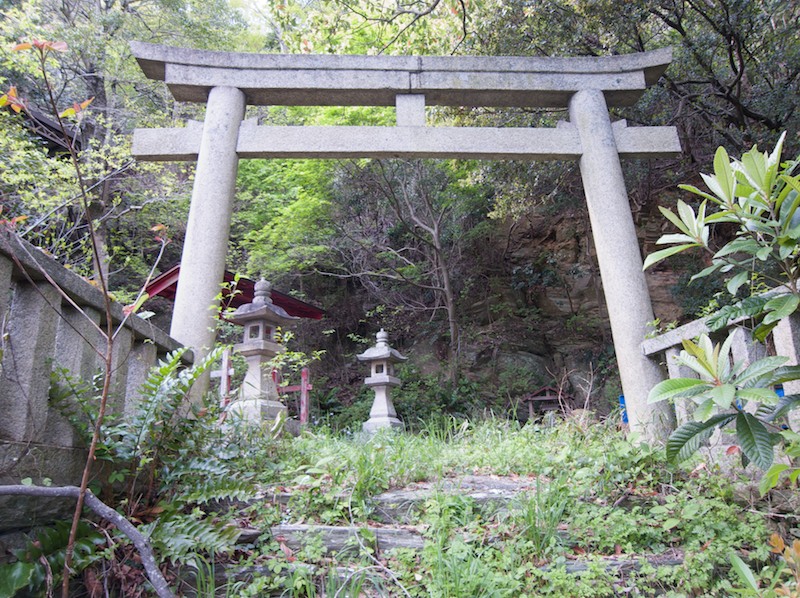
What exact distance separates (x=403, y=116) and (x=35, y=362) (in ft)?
13.8

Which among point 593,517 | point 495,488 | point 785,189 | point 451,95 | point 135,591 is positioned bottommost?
point 135,591

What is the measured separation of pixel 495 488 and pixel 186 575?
72.9 inches

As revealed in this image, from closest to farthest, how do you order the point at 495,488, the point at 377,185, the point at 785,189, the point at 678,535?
the point at 785,189
the point at 678,535
the point at 495,488
the point at 377,185

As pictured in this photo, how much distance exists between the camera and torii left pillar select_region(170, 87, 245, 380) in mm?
4633

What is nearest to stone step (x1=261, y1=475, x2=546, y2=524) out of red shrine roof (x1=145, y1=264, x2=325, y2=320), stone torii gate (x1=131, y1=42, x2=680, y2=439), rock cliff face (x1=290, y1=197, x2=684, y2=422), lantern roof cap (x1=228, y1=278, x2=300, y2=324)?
stone torii gate (x1=131, y1=42, x2=680, y2=439)

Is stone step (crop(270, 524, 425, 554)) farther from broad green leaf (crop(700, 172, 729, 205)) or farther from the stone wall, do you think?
broad green leaf (crop(700, 172, 729, 205))

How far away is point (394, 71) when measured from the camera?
5.47 meters

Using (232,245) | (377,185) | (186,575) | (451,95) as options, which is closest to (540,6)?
(451,95)

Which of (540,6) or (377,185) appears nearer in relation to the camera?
(540,6)

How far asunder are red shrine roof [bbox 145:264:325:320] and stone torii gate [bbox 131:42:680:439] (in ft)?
7.11

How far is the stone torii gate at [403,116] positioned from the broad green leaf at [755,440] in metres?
3.17

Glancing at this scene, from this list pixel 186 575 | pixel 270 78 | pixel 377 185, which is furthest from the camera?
pixel 377 185

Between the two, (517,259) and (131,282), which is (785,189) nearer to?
(517,259)

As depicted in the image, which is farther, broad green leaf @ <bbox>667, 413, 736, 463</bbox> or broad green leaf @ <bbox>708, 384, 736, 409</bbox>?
broad green leaf @ <bbox>667, 413, 736, 463</bbox>
